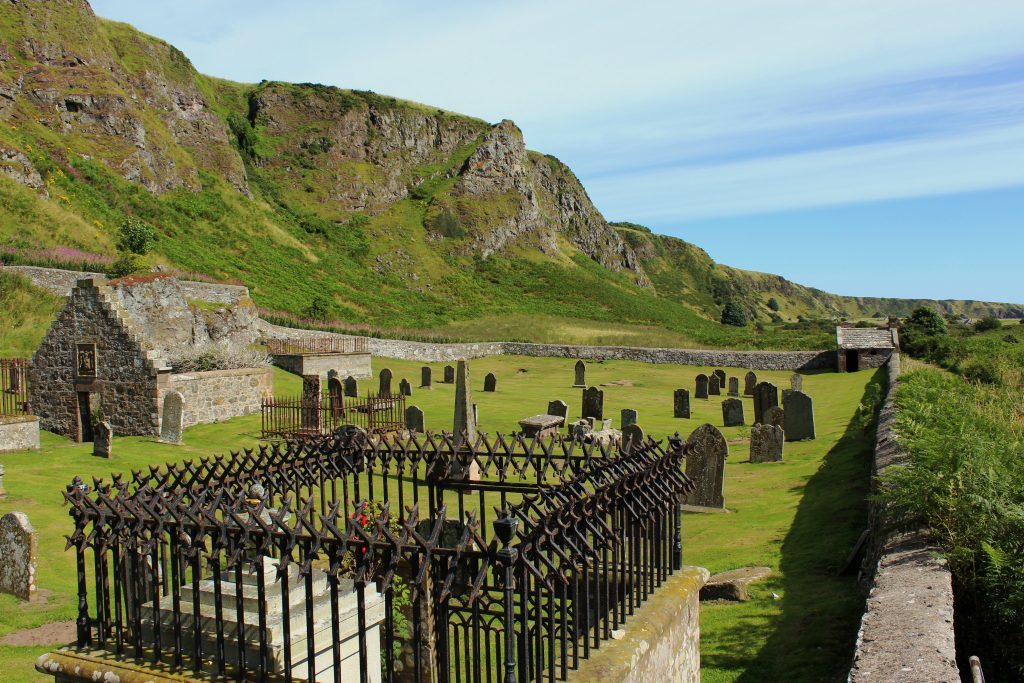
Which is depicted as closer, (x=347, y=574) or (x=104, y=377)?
(x=347, y=574)

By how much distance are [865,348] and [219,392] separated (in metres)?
36.7

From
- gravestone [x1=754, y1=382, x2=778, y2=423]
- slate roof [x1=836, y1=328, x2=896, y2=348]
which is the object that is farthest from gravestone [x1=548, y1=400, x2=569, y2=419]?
slate roof [x1=836, y1=328, x2=896, y2=348]

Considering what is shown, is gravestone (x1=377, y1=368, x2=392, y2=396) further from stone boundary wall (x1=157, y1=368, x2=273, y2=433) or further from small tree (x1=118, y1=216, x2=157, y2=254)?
small tree (x1=118, y1=216, x2=157, y2=254)

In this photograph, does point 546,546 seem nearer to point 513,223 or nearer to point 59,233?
point 59,233

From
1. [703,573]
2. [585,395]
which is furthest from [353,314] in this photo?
[703,573]

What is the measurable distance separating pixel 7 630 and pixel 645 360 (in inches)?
1703

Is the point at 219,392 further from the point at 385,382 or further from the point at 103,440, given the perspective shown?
the point at 385,382

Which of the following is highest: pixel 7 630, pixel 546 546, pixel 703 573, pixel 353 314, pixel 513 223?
pixel 513 223

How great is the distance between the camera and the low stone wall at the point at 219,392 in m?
21.6

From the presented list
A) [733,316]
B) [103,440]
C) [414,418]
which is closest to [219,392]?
[103,440]

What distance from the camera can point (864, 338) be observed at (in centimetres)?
4431

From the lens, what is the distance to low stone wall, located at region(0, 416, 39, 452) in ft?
57.2

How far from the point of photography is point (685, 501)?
14297mm

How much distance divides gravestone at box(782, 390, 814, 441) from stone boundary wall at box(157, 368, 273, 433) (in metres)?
16.9
